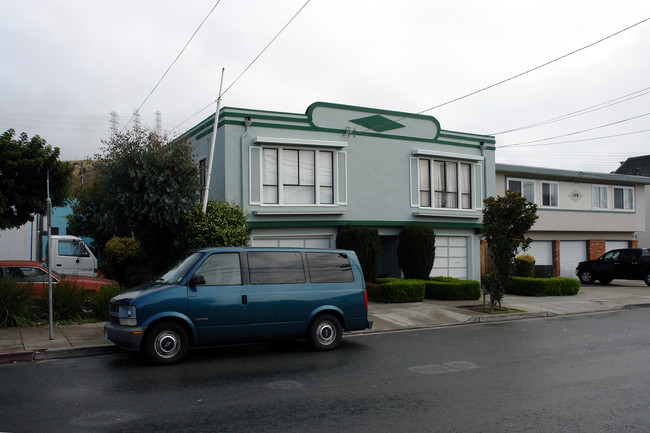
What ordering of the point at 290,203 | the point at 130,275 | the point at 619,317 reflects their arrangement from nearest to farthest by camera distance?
the point at 619,317 → the point at 290,203 → the point at 130,275

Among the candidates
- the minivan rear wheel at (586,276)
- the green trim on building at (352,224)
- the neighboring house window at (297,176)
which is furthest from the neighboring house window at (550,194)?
the neighboring house window at (297,176)

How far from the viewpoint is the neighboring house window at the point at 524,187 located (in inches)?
984

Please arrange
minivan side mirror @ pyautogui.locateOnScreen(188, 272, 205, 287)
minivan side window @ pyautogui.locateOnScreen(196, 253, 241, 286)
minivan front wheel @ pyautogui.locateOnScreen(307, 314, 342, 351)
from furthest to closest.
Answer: minivan front wheel @ pyautogui.locateOnScreen(307, 314, 342, 351), minivan side window @ pyautogui.locateOnScreen(196, 253, 241, 286), minivan side mirror @ pyautogui.locateOnScreen(188, 272, 205, 287)

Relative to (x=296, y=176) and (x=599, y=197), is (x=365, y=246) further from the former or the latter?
(x=599, y=197)

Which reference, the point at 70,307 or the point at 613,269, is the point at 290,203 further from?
the point at 613,269

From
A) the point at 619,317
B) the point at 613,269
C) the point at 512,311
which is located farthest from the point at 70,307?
the point at 613,269

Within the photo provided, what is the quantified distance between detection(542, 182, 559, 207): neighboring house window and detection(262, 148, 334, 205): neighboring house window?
Answer: 12.9 m

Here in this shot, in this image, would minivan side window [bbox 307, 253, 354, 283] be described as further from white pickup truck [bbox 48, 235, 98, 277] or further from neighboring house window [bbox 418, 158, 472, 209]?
white pickup truck [bbox 48, 235, 98, 277]

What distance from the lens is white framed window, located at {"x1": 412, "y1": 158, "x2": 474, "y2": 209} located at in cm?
1992

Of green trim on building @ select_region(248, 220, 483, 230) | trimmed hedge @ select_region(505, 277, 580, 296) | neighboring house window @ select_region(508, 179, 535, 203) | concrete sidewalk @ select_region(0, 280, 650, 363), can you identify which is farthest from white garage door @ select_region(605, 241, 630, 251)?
green trim on building @ select_region(248, 220, 483, 230)

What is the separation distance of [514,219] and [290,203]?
694 centimetres

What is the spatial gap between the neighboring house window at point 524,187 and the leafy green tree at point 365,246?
10429 mm

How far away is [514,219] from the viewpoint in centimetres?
1441

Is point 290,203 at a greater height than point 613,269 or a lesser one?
greater
